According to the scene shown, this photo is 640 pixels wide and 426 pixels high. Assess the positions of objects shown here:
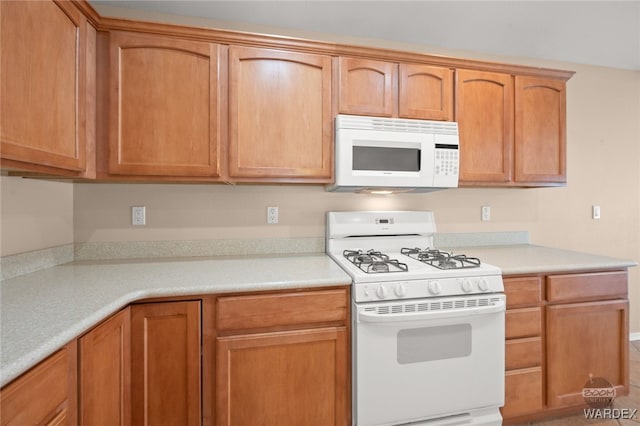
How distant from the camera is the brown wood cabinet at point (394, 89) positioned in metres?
1.86

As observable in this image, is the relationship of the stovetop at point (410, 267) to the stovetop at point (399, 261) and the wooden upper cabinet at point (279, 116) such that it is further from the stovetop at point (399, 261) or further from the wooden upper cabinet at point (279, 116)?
the wooden upper cabinet at point (279, 116)

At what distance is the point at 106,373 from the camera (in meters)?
1.12

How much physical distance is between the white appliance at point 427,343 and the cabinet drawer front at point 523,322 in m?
0.11

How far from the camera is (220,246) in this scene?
6.69 feet

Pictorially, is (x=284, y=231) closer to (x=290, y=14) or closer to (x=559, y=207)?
(x=290, y=14)

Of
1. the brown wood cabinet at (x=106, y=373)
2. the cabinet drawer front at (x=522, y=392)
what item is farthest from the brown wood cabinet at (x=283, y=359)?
the cabinet drawer front at (x=522, y=392)

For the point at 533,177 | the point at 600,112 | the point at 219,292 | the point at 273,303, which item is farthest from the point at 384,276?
the point at 600,112

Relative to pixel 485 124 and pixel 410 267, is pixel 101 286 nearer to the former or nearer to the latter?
pixel 410 267

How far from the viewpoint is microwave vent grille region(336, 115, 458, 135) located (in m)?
1.81

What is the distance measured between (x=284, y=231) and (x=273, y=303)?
78 centimetres

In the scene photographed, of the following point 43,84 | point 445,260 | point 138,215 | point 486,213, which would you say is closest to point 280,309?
point 445,260

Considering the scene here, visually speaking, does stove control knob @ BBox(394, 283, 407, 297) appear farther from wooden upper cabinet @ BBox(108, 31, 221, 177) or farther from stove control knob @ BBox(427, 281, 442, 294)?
wooden upper cabinet @ BBox(108, 31, 221, 177)

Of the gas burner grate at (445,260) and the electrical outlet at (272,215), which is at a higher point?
the electrical outlet at (272,215)

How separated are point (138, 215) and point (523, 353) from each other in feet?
7.89
